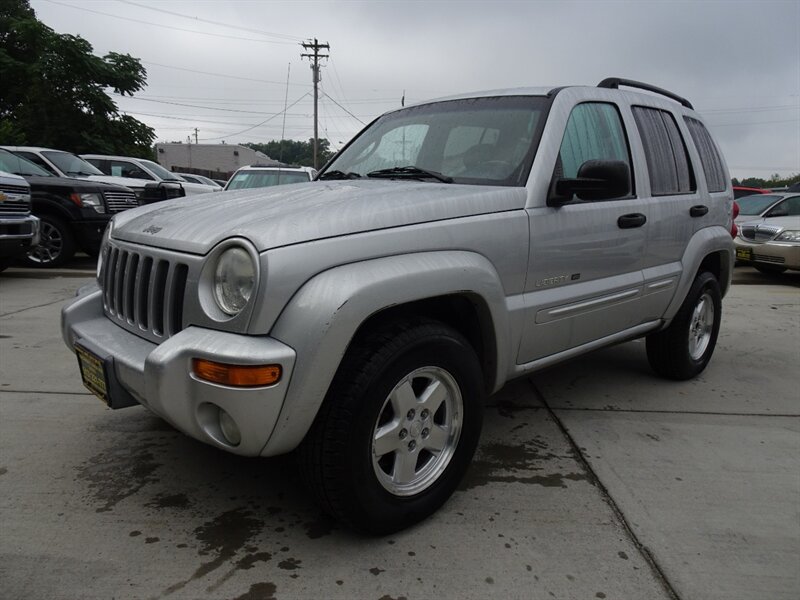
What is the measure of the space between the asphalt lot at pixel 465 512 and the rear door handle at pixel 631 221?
3.80 ft

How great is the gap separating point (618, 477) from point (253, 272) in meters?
2.00

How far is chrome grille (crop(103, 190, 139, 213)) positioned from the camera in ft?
29.7

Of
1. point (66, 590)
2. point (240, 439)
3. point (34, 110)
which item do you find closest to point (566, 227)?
point (240, 439)

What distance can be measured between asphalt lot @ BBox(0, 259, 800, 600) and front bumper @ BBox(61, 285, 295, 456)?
52 cm

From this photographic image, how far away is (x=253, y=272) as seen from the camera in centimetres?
196

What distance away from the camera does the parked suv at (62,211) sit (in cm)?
870

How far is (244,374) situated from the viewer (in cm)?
188

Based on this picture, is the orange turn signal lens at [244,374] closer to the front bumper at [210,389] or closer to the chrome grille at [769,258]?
the front bumper at [210,389]

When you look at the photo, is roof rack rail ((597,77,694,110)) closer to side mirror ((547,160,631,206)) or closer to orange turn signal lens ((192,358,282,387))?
side mirror ((547,160,631,206))

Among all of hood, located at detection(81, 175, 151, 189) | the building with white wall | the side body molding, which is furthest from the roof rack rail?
the building with white wall

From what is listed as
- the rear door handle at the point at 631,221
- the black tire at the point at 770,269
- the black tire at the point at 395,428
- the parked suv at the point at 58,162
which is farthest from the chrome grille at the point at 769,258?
the parked suv at the point at 58,162

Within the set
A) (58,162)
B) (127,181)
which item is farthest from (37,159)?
(127,181)

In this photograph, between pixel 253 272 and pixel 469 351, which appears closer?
pixel 253 272

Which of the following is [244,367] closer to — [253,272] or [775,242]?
[253,272]
